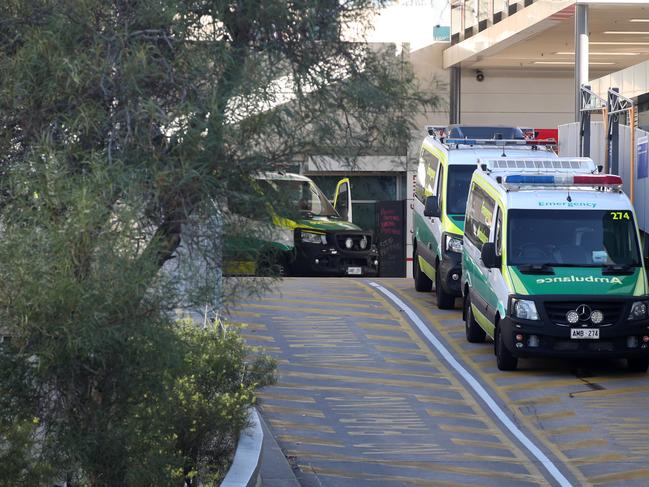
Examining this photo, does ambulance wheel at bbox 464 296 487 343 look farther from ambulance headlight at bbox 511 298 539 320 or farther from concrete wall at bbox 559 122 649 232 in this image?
concrete wall at bbox 559 122 649 232

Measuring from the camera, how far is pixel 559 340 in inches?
619

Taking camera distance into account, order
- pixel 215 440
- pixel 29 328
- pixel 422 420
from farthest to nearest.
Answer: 1. pixel 422 420
2. pixel 215 440
3. pixel 29 328

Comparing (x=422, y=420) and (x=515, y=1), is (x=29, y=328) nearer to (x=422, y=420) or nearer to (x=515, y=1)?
(x=422, y=420)

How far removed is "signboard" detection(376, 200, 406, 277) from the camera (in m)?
35.1

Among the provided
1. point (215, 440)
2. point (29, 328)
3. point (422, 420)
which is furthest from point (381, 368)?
point (29, 328)

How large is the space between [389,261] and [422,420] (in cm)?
2122

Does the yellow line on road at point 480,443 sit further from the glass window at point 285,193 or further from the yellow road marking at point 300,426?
the glass window at point 285,193

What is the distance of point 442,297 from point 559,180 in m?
4.14

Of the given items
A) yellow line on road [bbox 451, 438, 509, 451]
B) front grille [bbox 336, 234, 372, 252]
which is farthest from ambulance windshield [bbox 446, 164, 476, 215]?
yellow line on road [bbox 451, 438, 509, 451]

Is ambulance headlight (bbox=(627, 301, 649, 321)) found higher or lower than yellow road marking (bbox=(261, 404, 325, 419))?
higher

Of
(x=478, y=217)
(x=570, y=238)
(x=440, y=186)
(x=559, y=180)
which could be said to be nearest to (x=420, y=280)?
(x=440, y=186)

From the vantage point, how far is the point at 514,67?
4006 centimetres

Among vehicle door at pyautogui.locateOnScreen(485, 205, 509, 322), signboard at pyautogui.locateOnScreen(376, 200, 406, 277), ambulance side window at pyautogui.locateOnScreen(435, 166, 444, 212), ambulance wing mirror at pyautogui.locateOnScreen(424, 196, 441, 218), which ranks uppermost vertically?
ambulance side window at pyautogui.locateOnScreen(435, 166, 444, 212)

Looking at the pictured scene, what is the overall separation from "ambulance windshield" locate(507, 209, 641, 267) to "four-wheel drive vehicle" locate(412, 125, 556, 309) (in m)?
3.08
